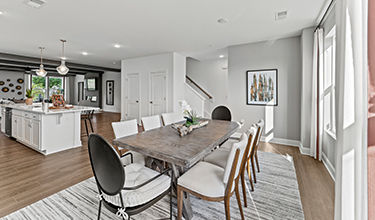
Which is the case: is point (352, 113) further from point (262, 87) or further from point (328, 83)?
point (262, 87)

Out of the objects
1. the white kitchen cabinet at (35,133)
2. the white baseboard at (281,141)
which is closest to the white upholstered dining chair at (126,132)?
the white kitchen cabinet at (35,133)

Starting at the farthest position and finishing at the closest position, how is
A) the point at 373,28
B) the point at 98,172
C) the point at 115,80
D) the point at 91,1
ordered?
the point at 115,80 < the point at 91,1 < the point at 98,172 < the point at 373,28

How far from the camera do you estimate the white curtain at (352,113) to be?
0.86 meters

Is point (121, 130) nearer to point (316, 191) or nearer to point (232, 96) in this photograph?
point (316, 191)

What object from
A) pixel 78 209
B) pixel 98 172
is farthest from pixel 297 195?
pixel 78 209

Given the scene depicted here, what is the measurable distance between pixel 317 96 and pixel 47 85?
1510 centimetres

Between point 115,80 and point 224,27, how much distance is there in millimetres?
9484

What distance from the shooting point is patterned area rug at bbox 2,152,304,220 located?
1717mm

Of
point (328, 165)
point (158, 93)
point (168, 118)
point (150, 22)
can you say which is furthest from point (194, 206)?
point (158, 93)

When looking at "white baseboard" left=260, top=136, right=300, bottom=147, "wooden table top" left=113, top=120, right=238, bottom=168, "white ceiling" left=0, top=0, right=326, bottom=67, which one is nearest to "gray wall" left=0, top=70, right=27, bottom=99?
"white ceiling" left=0, top=0, right=326, bottom=67

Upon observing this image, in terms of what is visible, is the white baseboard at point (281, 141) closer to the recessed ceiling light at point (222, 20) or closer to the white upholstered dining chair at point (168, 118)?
the white upholstered dining chair at point (168, 118)

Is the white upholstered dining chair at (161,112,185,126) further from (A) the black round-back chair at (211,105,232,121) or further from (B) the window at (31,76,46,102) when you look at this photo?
(B) the window at (31,76,46,102)

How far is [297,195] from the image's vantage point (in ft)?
6.85

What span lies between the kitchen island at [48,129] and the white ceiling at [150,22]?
1.79 m
